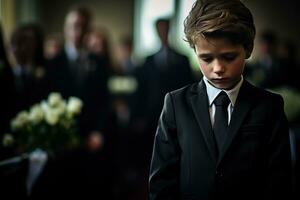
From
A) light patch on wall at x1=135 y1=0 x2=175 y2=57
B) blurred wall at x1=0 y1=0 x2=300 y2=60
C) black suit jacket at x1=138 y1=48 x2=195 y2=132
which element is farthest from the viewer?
light patch on wall at x1=135 y1=0 x2=175 y2=57

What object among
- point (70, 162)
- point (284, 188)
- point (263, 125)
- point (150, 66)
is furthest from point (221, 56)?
point (150, 66)

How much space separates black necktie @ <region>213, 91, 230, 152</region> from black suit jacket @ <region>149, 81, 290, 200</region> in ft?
0.06

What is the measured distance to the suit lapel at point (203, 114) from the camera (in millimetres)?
1398

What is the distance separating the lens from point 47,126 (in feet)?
9.07

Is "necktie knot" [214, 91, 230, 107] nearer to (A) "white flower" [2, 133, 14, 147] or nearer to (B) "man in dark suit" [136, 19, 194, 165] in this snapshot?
(B) "man in dark suit" [136, 19, 194, 165]

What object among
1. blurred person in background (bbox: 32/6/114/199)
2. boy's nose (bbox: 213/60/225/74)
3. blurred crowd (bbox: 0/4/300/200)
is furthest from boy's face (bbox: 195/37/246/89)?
blurred person in background (bbox: 32/6/114/199)

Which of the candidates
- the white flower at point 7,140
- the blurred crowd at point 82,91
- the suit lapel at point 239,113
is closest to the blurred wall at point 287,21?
the blurred crowd at point 82,91

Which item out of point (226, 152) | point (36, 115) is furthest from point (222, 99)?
point (36, 115)

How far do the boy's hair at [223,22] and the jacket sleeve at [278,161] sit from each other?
0.20 metres

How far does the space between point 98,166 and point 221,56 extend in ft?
9.51

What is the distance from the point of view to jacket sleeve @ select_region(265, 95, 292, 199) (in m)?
1.38

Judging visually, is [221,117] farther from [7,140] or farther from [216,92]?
[7,140]

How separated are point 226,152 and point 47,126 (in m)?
1.54

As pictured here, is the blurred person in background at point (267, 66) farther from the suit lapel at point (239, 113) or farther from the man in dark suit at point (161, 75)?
the suit lapel at point (239, 113)
